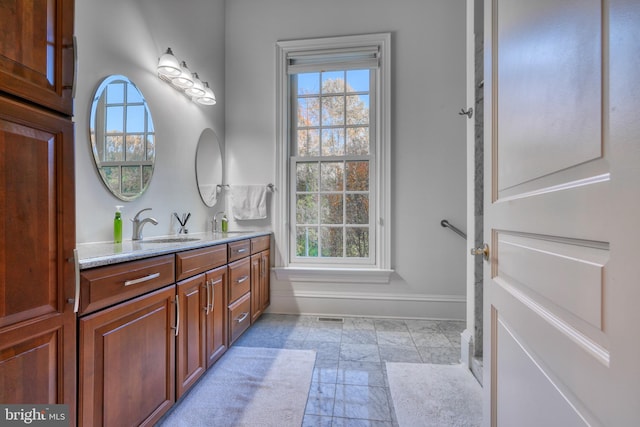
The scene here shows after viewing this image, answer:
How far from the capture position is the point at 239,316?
84.0 inches

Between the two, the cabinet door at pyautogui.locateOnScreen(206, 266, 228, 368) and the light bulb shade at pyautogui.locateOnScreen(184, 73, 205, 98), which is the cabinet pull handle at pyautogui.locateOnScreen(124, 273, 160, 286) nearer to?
the cabinet door at pyautogui.locateOnScreen(206, 266, 228, 368)

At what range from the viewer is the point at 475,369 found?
5.82 feet

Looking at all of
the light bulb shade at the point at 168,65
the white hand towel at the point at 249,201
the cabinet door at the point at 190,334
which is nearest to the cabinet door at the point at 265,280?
the white hand towel at the point at 249,201

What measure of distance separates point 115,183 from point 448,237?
2.73 metres

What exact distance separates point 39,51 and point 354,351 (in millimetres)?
2248

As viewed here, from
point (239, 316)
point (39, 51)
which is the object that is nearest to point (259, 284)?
point (239, 316)

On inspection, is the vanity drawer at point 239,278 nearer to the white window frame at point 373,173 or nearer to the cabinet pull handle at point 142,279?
the white window frame at point 373,173

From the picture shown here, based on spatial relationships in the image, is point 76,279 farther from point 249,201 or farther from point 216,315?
point 249,201

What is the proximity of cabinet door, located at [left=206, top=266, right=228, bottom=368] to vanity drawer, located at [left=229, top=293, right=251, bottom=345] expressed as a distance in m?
0.08

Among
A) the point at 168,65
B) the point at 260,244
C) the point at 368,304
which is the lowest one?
the point at 368,304

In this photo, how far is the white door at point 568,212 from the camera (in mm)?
423

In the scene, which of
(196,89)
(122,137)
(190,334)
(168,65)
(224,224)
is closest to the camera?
(190,334)

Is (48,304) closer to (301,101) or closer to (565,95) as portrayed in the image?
(565,95)

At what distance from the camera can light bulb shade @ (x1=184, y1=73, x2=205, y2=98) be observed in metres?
2.26
